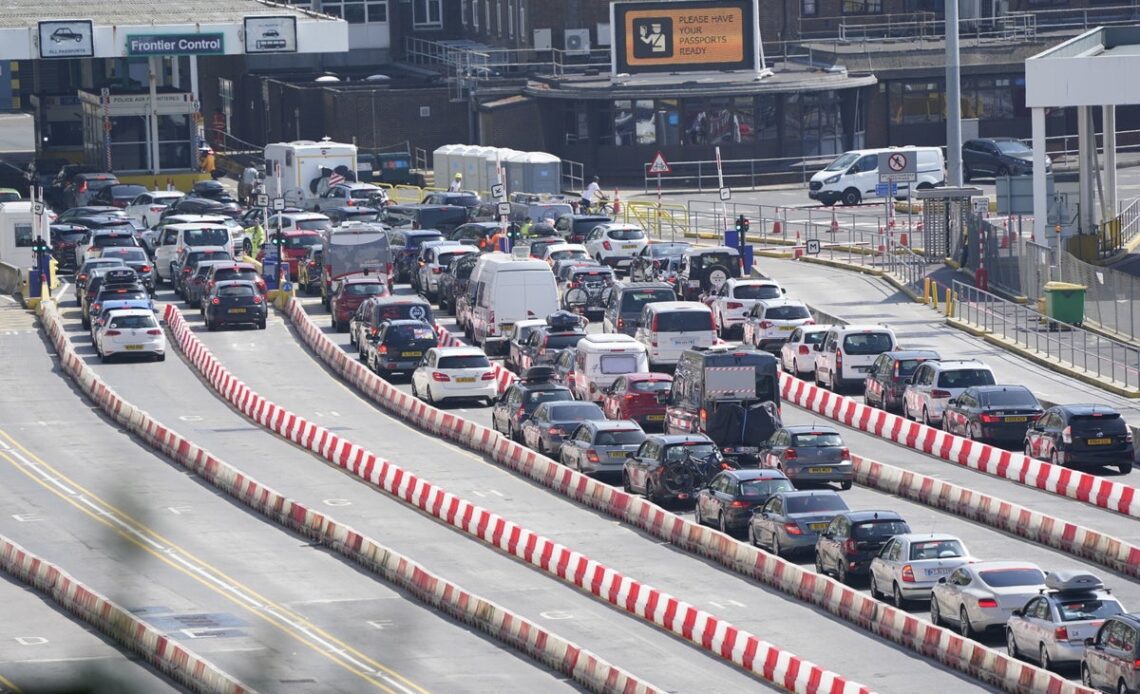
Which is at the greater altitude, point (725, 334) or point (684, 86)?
point (684, 86)

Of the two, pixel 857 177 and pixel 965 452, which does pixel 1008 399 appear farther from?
pixel 857 177

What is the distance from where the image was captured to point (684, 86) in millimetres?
88062

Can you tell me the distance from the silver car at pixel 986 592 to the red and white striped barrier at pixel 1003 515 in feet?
13.3

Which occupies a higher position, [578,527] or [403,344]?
[403,344]

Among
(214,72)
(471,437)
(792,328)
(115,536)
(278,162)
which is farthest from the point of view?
(214,72)

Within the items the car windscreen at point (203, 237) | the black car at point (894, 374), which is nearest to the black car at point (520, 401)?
the black car at point (894, 374)

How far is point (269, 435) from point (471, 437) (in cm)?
470

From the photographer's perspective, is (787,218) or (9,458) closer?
(9,458)

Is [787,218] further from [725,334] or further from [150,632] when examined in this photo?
[150,632]

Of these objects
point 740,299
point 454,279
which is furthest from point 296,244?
point 740,299

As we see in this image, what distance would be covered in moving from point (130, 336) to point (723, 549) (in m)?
24.8

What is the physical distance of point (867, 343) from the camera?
47469mm

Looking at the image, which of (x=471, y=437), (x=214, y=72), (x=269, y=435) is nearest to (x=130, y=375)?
(x=269, y=435)

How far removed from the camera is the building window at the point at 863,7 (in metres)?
103
